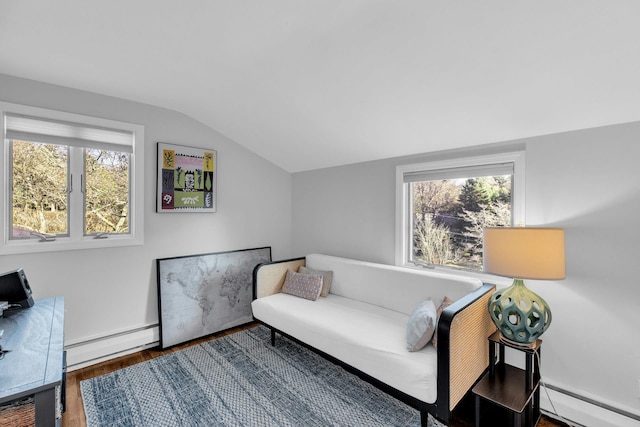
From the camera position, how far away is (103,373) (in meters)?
2.45

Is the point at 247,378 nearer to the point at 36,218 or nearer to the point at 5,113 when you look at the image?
the point at 36,218

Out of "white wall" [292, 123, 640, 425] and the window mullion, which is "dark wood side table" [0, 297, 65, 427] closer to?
the window mullion

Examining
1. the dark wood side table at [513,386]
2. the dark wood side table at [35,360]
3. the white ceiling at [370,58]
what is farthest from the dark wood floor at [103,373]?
the white ceiling at [370,58]

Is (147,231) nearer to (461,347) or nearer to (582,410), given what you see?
(461,347)

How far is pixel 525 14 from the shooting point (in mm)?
1296

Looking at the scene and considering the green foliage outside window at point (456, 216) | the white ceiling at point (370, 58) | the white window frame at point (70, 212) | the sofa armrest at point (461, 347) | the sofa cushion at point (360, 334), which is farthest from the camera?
the green foliage outside window at point (456, 216)

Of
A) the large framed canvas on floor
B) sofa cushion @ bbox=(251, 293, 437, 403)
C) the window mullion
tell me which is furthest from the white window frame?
sofa cushion @ bbox=(251, 293, 437, 403)

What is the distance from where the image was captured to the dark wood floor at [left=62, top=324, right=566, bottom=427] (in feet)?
6.23

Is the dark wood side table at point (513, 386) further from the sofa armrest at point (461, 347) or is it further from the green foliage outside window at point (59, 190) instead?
the green foliage outside window at point (59, 190)

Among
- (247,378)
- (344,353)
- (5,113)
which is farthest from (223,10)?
(247,378)

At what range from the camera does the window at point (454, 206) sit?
2.23m

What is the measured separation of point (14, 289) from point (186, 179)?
5.15ft

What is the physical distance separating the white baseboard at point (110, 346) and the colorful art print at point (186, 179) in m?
1.20

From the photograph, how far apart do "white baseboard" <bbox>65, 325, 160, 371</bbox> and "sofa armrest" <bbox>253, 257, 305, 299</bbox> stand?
1.08 meters
